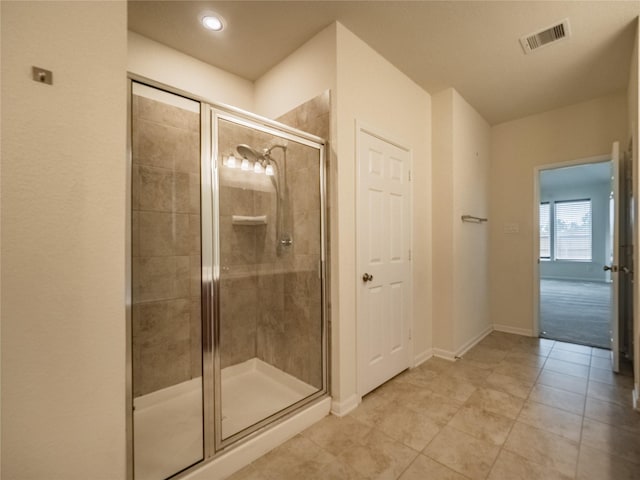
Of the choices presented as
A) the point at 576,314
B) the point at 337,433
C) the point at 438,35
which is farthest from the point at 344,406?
the point at 576,314

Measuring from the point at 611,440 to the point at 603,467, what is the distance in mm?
320

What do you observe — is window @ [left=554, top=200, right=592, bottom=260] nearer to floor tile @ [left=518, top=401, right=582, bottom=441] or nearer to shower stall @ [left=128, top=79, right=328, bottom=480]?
floor tile @ [left=518, top=401, right=582, bottom=441]

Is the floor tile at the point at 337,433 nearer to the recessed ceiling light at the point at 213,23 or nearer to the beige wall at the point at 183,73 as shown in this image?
the beige wall at the point at 183,73

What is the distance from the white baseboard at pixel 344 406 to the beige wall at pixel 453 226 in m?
1.37

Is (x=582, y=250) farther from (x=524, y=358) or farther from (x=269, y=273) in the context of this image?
(x=269, y=273)

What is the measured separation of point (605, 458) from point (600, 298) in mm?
5815

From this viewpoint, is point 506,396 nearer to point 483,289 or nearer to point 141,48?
point 483,289

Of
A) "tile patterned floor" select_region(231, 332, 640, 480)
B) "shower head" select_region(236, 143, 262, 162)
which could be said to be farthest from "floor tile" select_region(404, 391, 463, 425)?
"shower head" select_region(236, 143, 262, 162)

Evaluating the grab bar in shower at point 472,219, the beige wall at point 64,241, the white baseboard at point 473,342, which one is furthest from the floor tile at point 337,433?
the grab bar in shower at point 472,219

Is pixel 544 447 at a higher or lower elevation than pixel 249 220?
lower

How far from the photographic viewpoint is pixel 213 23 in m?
2.07

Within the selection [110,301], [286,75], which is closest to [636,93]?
[286,75]

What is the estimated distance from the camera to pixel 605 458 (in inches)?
62.5

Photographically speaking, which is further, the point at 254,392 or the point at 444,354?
the point at 444,354
